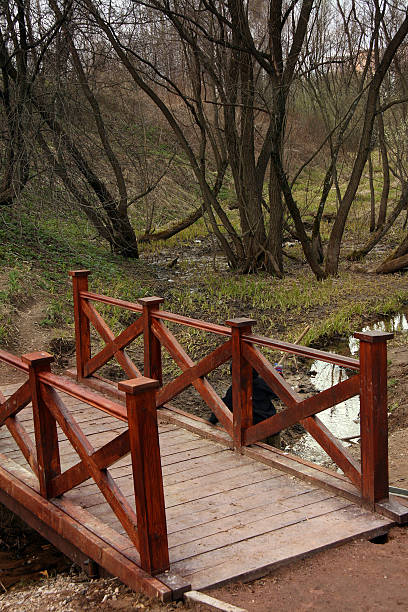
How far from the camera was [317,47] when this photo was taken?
17.2 m

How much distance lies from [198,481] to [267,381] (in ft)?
2.79

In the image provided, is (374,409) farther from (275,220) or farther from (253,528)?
(275,220)

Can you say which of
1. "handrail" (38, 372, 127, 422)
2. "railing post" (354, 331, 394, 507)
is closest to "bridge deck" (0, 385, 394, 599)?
"railing post" (354, 331, 394, 507)

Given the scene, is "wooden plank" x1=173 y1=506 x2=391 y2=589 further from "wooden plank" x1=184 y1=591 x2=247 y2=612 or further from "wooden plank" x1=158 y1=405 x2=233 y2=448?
"wooden plank" x1=158 y1=405 x2=233 y2=448

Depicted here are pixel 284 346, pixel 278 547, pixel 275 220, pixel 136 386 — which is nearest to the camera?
pixel 136 386

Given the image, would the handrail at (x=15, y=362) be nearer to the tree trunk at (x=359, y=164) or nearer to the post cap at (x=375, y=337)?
the post cap at (x=375, y=337)

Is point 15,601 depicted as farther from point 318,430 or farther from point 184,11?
point 184,11

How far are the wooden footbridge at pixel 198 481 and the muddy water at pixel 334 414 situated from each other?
2137 millimetres

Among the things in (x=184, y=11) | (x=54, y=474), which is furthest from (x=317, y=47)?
(x=54, y=474)

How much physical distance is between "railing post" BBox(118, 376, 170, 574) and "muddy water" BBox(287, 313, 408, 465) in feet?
12.8

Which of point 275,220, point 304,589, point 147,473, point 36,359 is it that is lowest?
point 304,589

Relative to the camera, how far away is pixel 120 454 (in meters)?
3.84

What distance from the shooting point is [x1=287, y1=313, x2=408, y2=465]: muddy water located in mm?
7676

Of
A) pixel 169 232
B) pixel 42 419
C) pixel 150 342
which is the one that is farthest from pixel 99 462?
pixel 169 232
